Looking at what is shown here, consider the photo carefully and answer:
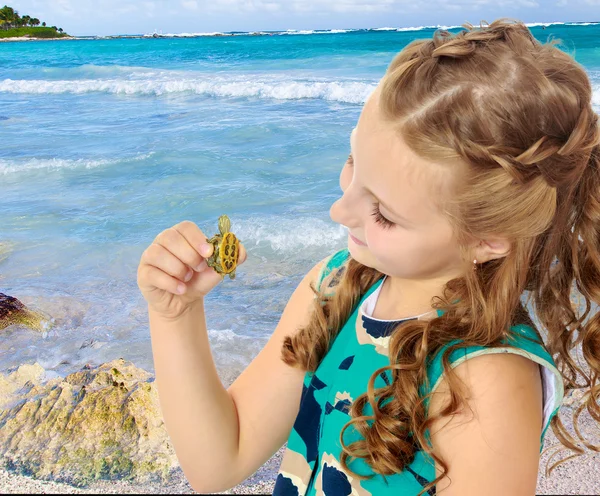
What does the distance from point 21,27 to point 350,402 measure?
80685mm

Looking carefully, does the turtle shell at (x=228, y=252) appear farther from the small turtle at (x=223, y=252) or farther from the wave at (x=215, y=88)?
the wave at (x=215, y=88)

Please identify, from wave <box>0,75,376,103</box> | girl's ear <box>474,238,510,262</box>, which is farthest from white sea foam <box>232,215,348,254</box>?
wave <box>0,75,376,103</box>

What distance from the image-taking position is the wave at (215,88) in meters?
12.9

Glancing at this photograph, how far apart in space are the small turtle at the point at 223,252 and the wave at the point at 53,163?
6.47 m

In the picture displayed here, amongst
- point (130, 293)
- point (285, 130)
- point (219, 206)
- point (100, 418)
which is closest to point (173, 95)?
point (285, 130)

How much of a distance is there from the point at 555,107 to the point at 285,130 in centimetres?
811

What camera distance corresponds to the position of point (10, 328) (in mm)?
3521

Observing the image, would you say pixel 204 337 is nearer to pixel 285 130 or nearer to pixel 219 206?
pixel 219 206

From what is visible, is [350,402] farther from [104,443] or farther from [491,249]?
[104,443]

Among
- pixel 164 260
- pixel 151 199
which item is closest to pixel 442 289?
pixel 164 260

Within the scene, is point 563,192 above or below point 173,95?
above

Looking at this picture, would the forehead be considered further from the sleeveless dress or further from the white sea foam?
the white sea foam

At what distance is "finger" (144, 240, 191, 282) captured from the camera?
1.20 metres

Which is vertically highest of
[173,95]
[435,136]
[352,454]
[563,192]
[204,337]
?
[435,136]
